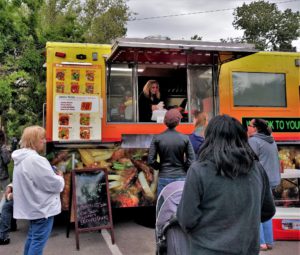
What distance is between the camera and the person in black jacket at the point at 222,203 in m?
2.13

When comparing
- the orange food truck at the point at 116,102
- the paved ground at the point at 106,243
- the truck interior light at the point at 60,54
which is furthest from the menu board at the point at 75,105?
the paved ground at the point at 106,243

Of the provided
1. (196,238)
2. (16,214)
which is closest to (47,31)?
(16,214)

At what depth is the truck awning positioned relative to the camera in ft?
18.3

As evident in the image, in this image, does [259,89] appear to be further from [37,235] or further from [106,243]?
[37,235]

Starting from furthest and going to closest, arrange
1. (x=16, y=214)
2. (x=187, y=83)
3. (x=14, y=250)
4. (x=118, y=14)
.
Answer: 1. (x=118, y=14)
2. (x=187, y=83)
3. (x=14, y=250)
4. (x=16, y=214)

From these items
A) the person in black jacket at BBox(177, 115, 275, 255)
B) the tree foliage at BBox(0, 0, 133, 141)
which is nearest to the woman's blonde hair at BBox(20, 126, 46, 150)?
the person in black jacket at BBox(177, 115, 275, 255)

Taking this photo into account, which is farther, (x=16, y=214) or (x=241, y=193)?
(x=16, y=214)

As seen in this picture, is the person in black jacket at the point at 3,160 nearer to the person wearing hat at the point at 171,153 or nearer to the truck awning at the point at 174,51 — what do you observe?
the truck awning at the point at 174,51

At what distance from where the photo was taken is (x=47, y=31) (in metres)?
13.4

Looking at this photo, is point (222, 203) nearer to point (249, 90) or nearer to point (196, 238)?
point (196, 238)

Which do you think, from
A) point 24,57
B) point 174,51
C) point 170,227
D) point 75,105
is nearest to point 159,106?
point 174,51

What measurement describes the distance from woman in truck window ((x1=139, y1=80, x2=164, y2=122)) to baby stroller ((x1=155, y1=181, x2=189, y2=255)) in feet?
11.9

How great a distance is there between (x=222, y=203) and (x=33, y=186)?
2.15 metres

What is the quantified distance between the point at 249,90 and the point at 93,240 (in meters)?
3.86
